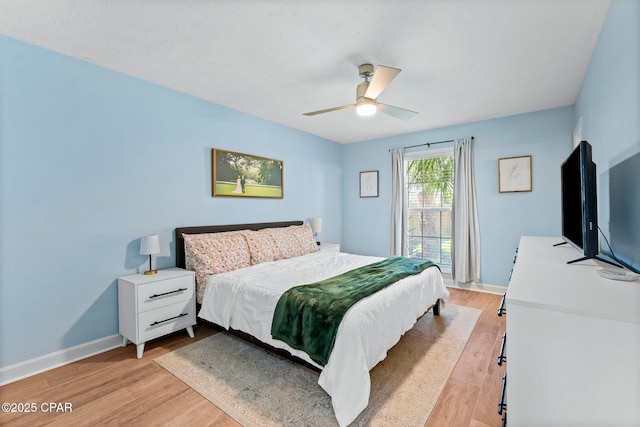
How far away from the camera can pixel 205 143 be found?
3.45 m

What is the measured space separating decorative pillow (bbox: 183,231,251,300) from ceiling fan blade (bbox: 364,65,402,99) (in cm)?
214

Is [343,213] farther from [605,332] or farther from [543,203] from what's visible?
[605,332]

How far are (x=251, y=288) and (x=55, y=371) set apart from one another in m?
1.67

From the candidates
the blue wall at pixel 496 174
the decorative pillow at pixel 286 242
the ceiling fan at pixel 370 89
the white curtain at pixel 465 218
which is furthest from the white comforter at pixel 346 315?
the ceiling fan at pixel 370 89

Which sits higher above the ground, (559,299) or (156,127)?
(156,127)

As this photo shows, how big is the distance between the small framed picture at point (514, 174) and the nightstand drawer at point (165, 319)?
436cm

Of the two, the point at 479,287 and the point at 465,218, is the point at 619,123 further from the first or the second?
the point at 479,287

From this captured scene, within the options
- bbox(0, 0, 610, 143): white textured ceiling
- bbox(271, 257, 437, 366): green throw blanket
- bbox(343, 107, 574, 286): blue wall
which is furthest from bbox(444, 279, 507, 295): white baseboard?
bbox(0, 0, 610, 143): white textured ceiling

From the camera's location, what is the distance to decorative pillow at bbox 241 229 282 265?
11.3 ft

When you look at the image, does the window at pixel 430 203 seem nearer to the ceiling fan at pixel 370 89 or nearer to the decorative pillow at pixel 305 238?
the decorative pillow at pixel 305 238

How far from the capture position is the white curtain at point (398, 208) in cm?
501

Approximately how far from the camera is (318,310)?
Result: 1.96 metres

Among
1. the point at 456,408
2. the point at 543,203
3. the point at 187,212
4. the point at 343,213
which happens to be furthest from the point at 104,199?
the point at 543,203

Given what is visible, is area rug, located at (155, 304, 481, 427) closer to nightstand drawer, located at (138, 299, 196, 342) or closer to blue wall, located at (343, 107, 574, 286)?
nightstand drawer, located at (138, 299, 196, 342)
